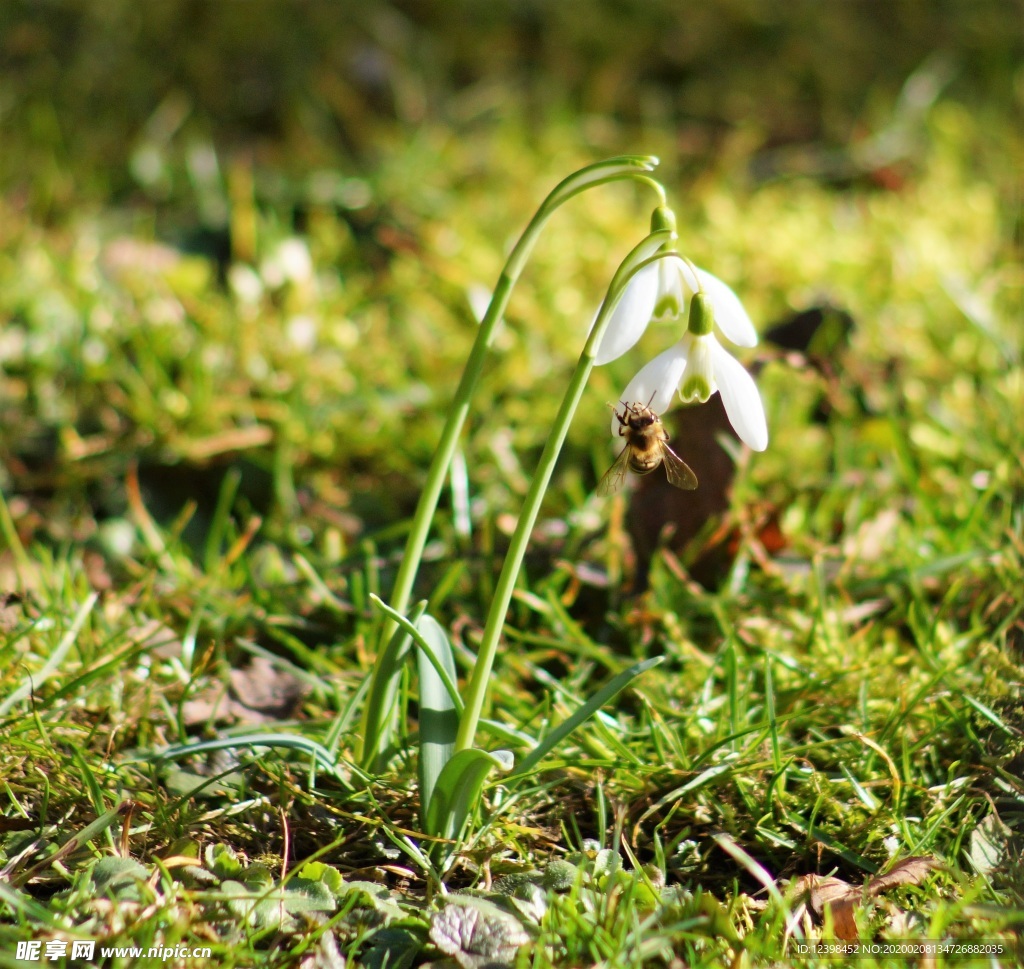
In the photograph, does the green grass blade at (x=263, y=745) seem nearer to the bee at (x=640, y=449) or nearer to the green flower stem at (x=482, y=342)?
the green flower stem at (x=482, y=342)

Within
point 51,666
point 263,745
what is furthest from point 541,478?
point 51,666

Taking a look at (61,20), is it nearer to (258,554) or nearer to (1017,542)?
(258,554)

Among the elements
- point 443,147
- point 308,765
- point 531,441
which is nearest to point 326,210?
point 443,147

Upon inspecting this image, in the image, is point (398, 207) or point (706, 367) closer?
point (706, 367)

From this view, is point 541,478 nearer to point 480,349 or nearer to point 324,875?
point 480,349

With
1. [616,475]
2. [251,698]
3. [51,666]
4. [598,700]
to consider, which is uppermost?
[616,475]

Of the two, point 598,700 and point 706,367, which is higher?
point 706,367

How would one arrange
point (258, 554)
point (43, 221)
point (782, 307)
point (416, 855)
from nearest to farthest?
point (416, 855)
point (258, 554)
point (782, 307)
point (43, 221)
